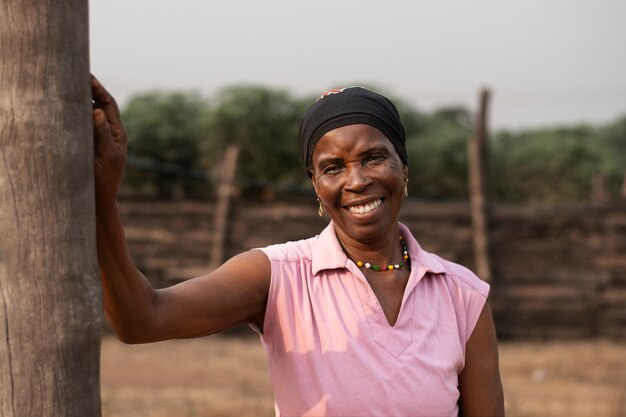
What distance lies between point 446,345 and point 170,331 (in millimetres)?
648

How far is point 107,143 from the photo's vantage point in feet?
5.28

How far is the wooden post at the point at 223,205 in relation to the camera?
372 inches

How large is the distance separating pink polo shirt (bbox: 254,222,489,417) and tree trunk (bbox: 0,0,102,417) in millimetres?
497

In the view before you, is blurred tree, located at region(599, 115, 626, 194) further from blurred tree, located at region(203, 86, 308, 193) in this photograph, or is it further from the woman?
the woman

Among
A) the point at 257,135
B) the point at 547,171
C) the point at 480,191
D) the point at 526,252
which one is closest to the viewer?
the point at 480,191

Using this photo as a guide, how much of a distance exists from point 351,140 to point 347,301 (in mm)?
373

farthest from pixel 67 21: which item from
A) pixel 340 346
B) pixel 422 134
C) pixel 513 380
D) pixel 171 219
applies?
pixel 422 134

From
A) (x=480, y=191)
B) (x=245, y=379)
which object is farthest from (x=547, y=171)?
(x=245, y=379)

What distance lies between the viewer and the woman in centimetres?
173

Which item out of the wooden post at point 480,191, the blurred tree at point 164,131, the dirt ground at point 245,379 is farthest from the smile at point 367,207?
the blurred tree at point 164,131

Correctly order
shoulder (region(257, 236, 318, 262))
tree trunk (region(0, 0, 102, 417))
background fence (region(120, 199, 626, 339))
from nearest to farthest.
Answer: tree trunk (region(0, 0, 102, 417)) → shoulder (region(257, 236, 318, 262)) → background fence (region(120, 199, 626, 339))

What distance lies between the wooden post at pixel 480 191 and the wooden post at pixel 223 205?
2.66 m

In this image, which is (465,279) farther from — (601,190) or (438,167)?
(438,167)

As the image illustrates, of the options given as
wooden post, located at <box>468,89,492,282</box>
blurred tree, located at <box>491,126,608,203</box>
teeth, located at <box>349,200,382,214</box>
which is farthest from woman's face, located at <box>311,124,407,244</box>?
blurred tree, located at <box>491,126,608,203</box>
